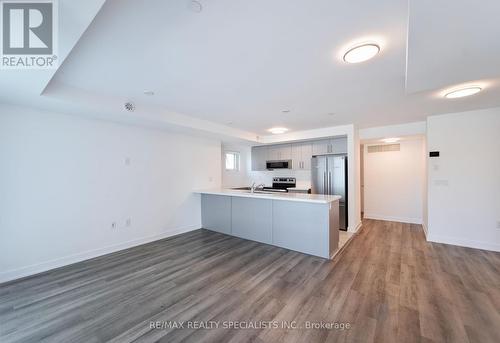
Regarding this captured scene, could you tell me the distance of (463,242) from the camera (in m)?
3.71

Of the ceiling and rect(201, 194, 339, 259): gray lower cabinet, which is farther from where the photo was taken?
rect(201, 194, 339, 259): gray lower cabinet

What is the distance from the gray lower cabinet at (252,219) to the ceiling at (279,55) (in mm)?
1875

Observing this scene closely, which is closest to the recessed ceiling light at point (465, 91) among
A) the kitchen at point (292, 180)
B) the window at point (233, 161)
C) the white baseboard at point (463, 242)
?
the kitchen at point (292, 180)

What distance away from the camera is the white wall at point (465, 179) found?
138 inches

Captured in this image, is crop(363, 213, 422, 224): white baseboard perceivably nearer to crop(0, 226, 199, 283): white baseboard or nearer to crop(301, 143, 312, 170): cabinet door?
crop(301, 143, 312, 170): cabinet door

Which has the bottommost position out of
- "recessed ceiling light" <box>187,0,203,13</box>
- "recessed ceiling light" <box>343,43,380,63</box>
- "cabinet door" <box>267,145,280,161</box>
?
"cabinet door" <box>267,145,280,161</box>

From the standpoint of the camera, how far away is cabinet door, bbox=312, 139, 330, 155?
202 inches

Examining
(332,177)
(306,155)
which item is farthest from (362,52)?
(306,155)

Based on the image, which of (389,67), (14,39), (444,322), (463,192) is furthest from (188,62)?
(463,192)

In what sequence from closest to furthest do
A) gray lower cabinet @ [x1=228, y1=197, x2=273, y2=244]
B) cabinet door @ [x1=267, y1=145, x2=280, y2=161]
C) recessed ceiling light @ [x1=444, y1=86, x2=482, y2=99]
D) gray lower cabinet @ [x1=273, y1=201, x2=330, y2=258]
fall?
1. recessed ceiling light @ [x1=444, y1=86, x2=482, y2=99]
2. gray lower cabinet @ [x1=273, y1=201, x2=330, y2=258]
3. gray lower cabinet @ [x1=228, y1=197, x2=273, y2=244]
4. cabinet door @ [x1=267, y1=145, x2=280, y2=161]

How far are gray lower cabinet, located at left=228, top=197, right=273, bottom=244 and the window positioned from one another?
247 cm

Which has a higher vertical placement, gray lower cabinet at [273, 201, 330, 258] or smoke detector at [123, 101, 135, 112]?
smoke detector at [123, 101, 135, 112]

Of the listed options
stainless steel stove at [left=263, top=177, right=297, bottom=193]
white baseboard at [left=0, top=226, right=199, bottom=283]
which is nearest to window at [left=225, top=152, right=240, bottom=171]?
stainless steel stove at [left=263, top=177, right=297, bottom=193]

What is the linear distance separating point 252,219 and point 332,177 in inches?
90.4
